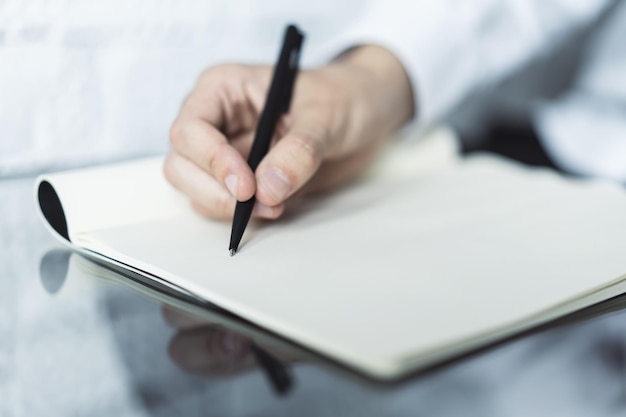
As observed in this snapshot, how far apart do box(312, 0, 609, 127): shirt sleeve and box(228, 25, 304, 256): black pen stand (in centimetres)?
10

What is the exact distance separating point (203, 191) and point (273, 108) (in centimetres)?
7

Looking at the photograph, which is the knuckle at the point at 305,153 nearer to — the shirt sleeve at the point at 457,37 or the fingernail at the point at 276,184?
the fingernail at the point at 276,184

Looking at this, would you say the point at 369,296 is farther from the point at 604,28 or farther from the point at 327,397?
the point at 604,28

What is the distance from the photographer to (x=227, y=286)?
26cm

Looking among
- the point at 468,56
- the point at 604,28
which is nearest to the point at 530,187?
the point at 468,56

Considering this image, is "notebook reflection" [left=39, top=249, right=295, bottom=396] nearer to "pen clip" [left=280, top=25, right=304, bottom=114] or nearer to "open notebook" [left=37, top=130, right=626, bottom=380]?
"open notebook" [left=37, top=130, right=626, bottom=380]

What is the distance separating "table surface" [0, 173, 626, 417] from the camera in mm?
202

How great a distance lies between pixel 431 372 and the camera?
8.4 inches

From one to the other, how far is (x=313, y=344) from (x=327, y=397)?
1.0 inches

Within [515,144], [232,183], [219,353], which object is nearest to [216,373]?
[219,353]

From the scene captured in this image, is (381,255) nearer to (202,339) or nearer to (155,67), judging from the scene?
(202,339)

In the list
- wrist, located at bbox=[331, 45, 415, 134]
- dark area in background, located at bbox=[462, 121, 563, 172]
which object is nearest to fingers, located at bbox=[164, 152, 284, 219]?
wrist, located at bbox=[331, 45, 415, 134]

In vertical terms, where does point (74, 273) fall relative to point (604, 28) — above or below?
below

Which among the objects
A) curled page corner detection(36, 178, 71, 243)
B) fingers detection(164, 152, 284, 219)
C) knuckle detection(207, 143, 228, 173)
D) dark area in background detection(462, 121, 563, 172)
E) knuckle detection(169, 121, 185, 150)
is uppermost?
knuckle detection(207, 143, 228, 173)
